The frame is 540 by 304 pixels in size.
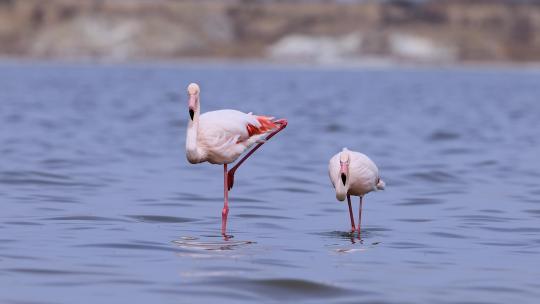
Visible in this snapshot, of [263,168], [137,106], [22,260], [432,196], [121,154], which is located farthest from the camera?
[137,106]

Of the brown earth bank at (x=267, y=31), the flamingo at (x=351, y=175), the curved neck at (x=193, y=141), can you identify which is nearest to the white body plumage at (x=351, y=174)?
the flamingo at (x=351, y=175)

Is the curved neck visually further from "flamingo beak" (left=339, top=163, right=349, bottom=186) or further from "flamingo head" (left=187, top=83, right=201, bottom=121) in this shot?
"flamingo beak" (left=339, top=163, right=349, bottom=186)

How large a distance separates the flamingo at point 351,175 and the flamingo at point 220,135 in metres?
0.90

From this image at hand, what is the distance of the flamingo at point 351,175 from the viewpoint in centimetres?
Answer: 1135

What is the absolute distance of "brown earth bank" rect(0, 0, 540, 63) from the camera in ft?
545

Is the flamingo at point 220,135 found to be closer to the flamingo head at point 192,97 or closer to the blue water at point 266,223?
the flamingo head at point 192,97

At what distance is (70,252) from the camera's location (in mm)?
10055

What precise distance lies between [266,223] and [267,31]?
164 metres

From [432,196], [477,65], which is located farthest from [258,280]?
[477,65]

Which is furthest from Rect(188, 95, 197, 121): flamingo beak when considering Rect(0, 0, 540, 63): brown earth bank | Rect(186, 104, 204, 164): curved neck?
Rect(0, 0, 540, 63): brown earth bank

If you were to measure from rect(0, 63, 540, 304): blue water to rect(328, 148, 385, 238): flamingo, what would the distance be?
443 mm

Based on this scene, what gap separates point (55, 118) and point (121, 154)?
10.9 metres

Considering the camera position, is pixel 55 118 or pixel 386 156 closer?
pixel 386 156

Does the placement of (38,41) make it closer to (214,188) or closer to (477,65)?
(477,65)
